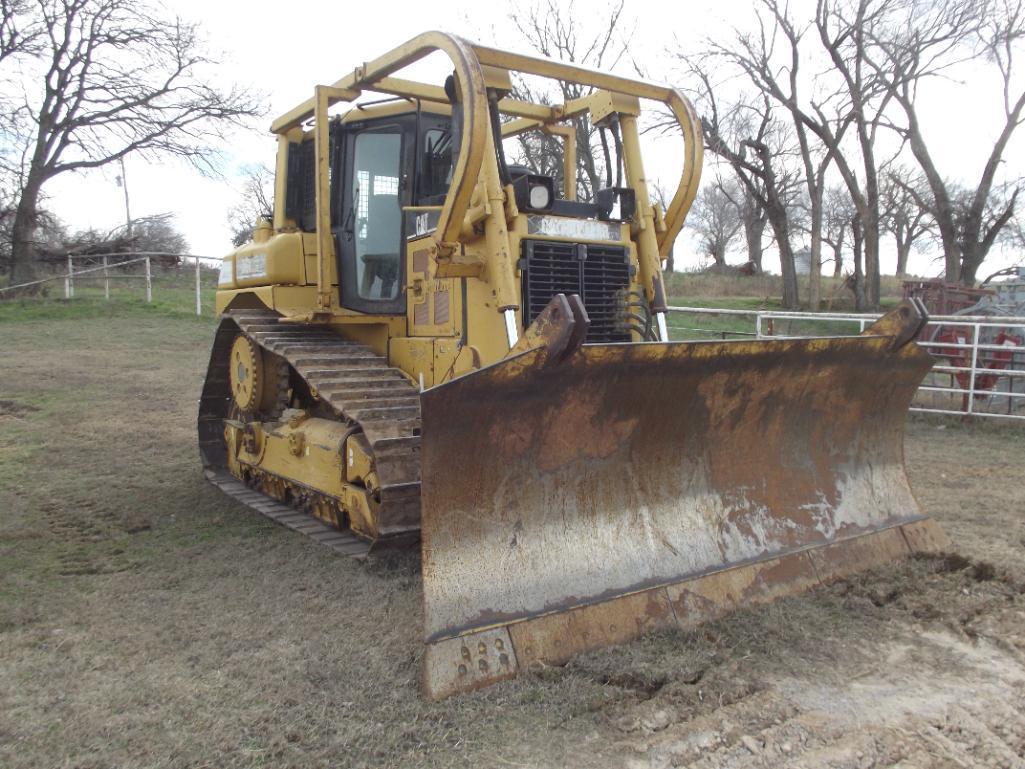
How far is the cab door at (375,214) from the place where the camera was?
18.1 ft

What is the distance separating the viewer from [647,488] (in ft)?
13.5

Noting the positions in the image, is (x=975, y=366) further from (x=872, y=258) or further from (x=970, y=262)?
(x=872, y=258)

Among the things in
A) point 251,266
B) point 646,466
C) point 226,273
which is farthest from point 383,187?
point 646,466

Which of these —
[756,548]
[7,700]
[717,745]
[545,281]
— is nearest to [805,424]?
[756,548]

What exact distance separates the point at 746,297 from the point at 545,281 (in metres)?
26.0

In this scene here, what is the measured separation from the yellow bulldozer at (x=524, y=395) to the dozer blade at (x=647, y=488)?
11 mm

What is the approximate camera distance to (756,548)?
4219 mm

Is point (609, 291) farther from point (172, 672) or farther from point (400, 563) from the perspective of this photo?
point (172, 672)

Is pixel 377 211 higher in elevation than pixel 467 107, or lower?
lower

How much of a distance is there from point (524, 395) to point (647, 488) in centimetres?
87

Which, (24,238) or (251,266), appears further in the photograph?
(24,238)

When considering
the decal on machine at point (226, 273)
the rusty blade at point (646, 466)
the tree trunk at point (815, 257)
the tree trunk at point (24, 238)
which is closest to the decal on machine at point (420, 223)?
the rusty blade at point (646, 466)

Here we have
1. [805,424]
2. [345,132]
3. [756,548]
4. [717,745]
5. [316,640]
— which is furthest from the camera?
[345,132]

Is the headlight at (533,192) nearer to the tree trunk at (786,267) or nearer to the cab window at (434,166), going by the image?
the cab window at (434,166)
